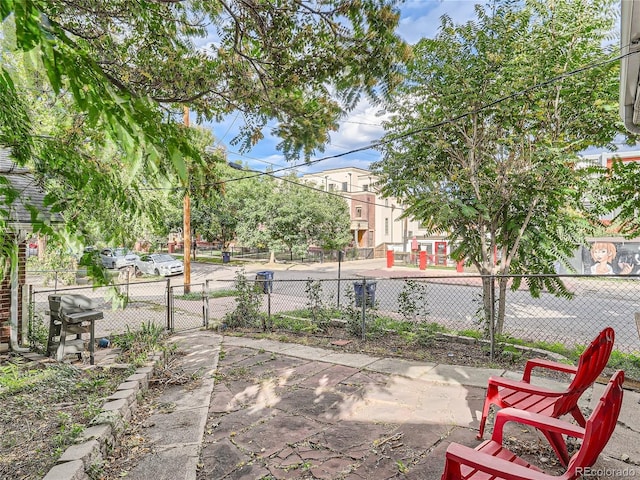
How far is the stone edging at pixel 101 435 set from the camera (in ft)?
7.64

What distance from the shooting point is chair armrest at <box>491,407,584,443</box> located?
77.2 inches

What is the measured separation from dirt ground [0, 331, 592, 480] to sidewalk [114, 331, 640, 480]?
154 mm

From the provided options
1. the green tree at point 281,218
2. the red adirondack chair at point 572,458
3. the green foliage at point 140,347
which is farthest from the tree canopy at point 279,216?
the red adirondack chair at point 572,458

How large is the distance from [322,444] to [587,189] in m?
5.51

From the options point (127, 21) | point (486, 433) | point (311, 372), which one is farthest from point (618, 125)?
point (127, 21)

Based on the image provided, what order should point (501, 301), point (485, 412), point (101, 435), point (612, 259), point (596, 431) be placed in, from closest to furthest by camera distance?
1. point (596, 431)
2. point (101, 435)
3. point (485, 412)
4. point (501, 301)
5. point (612, 259)

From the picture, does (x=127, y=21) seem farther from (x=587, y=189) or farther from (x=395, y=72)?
(x=587, y=189)

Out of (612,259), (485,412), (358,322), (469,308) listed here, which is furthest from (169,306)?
(612,259)

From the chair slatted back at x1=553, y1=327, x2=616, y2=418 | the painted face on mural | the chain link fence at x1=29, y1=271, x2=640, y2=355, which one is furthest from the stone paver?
the painted face on mural

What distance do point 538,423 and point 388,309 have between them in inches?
341

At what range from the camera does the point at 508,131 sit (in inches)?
261

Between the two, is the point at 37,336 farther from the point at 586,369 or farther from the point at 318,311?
the point at 586,369

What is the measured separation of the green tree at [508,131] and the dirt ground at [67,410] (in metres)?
1.13

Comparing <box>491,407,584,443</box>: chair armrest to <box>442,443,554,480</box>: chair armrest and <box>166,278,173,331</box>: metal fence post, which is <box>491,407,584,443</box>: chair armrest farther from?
<box>166,278,173,331</box>: metal fence post
